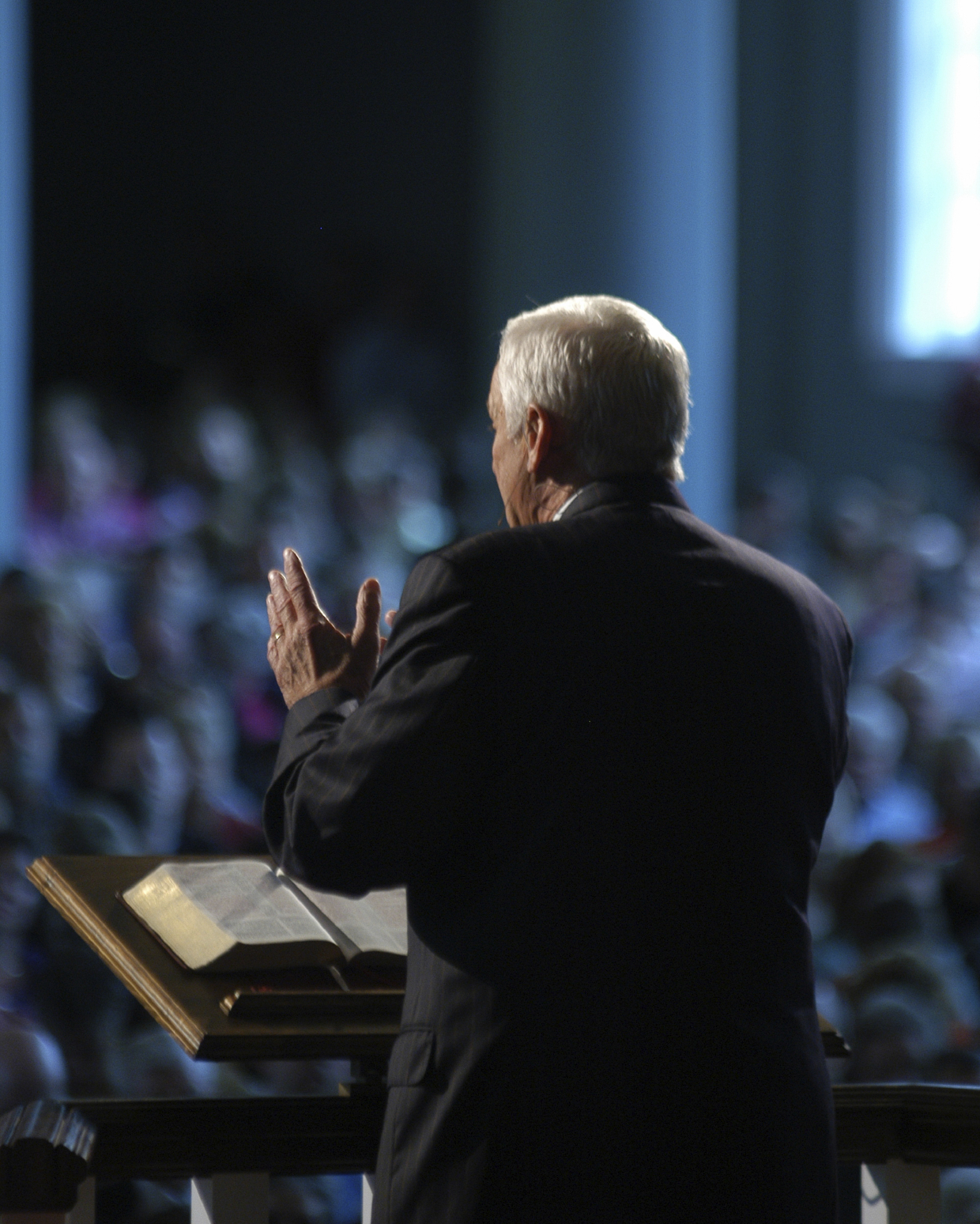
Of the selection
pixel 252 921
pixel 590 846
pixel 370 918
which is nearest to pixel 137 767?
pixel 370 918

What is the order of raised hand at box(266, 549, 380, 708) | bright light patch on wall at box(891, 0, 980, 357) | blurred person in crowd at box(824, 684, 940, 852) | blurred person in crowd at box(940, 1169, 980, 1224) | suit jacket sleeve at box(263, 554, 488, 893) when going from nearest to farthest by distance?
1. suit jacket sleeve at box(263, 554, 488, 893)
2. raised hand at box(266, 549, 380, 708)
3. blurred person in crowd at box(940, 1169, 980, 1224)
4. blurred person in crowd at box(824, 684, 940, 852)
5. bright light patch on wall at box(891, 0, 980, 357)

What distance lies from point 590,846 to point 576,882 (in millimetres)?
32

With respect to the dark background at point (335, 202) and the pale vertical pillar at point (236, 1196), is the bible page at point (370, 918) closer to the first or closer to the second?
the pale vertical pillar at point (236, 1196)

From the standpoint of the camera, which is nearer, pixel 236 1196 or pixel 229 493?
pixel 236 1196

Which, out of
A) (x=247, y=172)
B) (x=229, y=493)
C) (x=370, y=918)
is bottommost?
(x=229, y=493)

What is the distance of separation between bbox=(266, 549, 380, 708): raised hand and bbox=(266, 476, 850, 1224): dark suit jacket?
10 cm

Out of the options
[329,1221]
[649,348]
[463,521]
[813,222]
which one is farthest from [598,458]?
[813,222]

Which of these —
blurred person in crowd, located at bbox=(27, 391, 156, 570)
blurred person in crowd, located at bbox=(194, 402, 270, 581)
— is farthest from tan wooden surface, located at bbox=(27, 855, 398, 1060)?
blurred person in crowd, located at bbox=(27, 391, 156, 570)

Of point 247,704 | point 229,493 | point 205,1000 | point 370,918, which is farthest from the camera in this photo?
point 229,493

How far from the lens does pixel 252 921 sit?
1.67 metres

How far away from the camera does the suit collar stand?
5.29 feet

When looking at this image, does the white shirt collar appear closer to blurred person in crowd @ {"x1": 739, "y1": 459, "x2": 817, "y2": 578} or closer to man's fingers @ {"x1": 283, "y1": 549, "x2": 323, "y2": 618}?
man's fingers @ {"x1": 283, "y1": 549, "x2": 323, "y2": 618}

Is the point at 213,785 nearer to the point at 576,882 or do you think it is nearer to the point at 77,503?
the point at 77,503

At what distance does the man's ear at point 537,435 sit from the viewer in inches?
64.0
